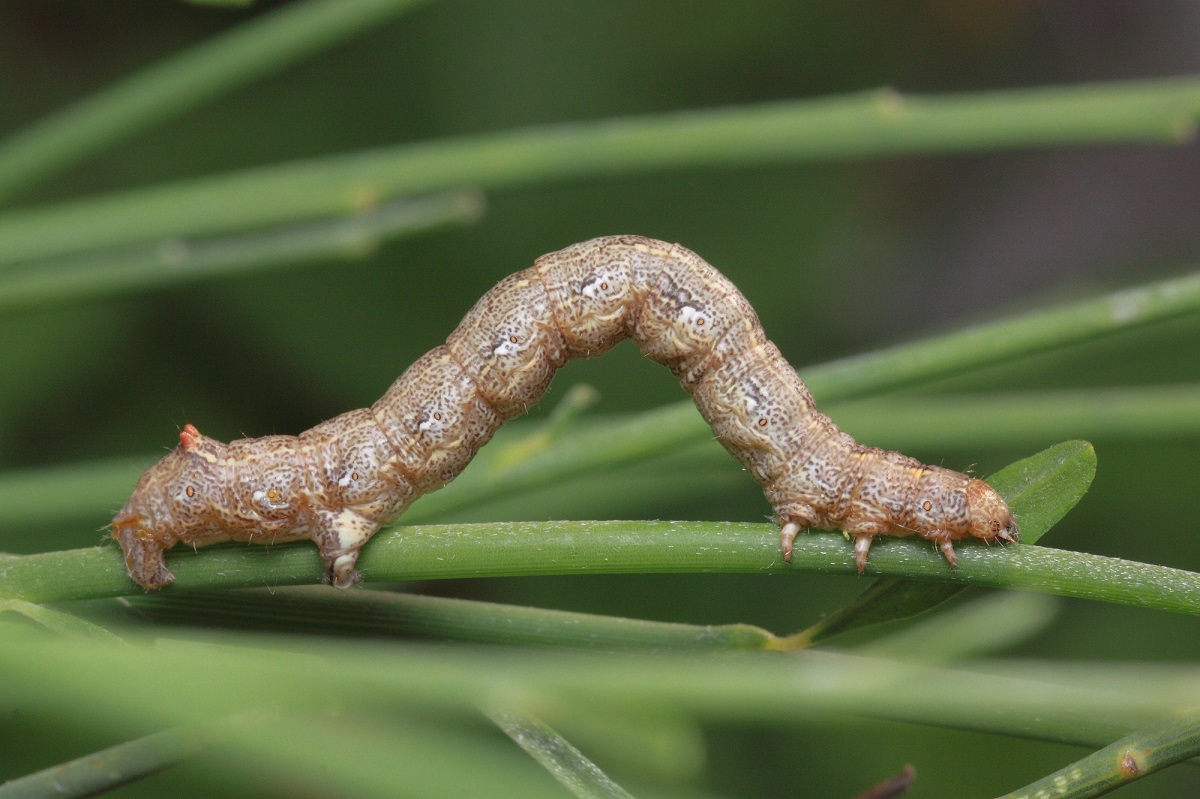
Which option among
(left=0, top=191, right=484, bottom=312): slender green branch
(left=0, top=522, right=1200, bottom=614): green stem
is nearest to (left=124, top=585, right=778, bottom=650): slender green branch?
(left=0, top=522, right=1200, bottom=614): green stem

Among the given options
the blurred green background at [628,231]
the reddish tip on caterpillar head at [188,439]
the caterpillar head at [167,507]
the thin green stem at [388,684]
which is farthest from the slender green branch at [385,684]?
the blurred green background at [628,231]

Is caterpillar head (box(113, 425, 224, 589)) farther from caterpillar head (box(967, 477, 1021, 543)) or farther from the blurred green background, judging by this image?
caterpillar head (box(967, 477, 1021, 543))

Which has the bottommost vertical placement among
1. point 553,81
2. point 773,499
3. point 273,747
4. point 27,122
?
point 273,747

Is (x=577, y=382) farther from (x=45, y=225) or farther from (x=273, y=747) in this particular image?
(x=273, y=747)

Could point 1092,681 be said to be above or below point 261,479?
below

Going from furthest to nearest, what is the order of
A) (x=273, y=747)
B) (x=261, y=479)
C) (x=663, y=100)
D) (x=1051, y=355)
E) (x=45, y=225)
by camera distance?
(x=663, y=100) < (x=1051, y=355) < (x=45, y=225) < (x=261, y=479) < (x=273, y=747)

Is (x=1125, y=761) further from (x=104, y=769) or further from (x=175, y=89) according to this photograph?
(x=175, y=89)

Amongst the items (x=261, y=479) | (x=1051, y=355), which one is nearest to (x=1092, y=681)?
(x=261, y=479)

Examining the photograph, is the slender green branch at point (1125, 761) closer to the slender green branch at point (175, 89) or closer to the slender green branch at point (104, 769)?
the slender green branch at point (104, 769)
